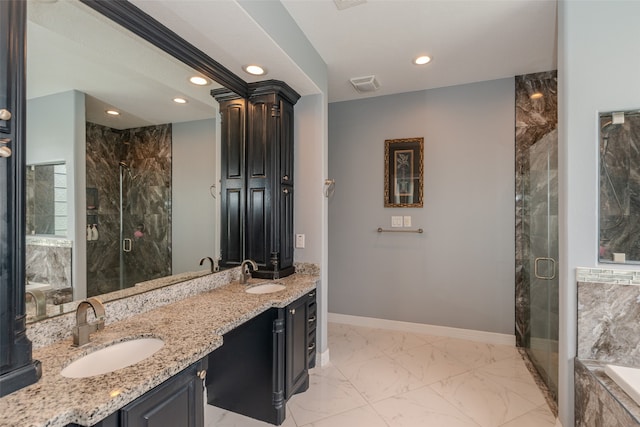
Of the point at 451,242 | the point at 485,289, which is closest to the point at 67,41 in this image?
the point at 451,242

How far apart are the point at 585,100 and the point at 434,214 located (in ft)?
5.81

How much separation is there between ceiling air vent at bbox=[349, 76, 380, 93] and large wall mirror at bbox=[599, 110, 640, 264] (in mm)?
1908

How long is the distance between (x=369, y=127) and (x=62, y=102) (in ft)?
9.45

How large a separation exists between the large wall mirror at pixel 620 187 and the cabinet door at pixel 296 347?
6.01ft

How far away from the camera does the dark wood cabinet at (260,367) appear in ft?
6.25

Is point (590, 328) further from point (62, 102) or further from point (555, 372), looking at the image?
point (62, 102)

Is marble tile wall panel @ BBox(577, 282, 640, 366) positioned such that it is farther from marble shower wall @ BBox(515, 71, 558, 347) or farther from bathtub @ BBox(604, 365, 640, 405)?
marble shower wall @ BBox(515, 71, 558, 347)

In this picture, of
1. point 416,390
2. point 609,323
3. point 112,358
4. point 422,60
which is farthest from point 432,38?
point 112,358

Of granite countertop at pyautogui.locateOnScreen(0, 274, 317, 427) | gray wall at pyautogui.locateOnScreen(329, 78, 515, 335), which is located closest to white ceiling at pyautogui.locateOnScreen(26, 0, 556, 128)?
gray wall at pyautogui.locateOnScreen(329, 78, 515, 335)

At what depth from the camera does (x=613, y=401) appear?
4.50 ft

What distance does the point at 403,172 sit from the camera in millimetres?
3426

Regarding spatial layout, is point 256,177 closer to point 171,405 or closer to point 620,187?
point 171,405

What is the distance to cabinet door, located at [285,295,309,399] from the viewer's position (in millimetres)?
1973

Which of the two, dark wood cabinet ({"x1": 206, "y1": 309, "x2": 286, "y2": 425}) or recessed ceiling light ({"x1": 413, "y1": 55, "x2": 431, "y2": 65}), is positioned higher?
recessed ceiling light ({"x1": 413, "y1": 55, "x2": 431, "y2": 65})
